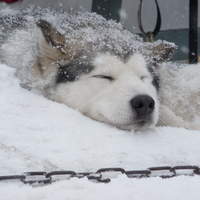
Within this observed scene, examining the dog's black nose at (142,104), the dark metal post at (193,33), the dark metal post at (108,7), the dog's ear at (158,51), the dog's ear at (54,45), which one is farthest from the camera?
the dark metal post at (193,33)

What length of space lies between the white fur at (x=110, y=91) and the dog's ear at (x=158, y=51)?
33cm

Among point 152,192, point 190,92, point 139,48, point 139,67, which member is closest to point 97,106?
point 139,67

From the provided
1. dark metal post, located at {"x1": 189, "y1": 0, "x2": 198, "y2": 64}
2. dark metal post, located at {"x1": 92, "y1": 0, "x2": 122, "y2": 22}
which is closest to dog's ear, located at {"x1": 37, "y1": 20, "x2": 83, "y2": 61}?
dark metal post, located at {"x1": 92, "y1": 0, "x2": 122, "y2": 22}

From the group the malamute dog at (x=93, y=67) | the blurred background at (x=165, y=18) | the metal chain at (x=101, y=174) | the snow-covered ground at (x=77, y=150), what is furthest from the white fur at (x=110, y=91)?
the blurred background at (x=165, y=18)

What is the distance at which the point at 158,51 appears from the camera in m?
2.48

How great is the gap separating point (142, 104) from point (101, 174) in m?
0.69

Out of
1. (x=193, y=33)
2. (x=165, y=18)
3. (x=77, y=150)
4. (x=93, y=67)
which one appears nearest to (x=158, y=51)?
(x=93, y=67)

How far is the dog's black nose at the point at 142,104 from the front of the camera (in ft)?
5.49

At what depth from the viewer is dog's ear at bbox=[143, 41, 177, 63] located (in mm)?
2432

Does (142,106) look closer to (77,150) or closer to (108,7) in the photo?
(77,150)

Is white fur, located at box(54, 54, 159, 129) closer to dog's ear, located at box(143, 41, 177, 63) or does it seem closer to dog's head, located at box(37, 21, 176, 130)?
dog's head, located at box(37, 21, 176, 130)

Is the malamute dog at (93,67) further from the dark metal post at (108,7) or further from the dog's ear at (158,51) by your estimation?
the dark metal post at (108,7)

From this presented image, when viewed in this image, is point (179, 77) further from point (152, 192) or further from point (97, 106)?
point (152, 192)

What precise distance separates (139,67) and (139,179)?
114 cm
